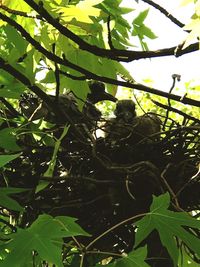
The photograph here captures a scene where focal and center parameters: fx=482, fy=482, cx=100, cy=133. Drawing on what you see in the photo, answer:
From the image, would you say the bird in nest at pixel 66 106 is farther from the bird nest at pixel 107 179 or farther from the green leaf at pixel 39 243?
the green leaf at pixel 39 243

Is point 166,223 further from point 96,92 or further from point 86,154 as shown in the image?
point 96,92

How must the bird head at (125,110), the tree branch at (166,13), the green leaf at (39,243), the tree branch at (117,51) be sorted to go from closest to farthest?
the green leaf at (39,243), the tree branch at (117,51), the tree branch at (166,13), the bird head at (125,110)

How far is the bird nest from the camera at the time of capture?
0.98 metres

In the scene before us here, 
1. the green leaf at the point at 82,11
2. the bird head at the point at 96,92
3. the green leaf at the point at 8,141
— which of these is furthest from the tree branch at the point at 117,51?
the bird head at the point at 96,92

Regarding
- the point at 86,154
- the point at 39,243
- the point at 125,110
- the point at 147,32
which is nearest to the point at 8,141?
the point at 86,154

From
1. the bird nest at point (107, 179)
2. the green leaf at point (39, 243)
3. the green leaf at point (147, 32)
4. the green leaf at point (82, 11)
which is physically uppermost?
the green leaf at point (147, 32)

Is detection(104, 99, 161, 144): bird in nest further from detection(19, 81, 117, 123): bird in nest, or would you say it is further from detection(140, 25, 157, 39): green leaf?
detection(140, 25, 157, 39): green leaf

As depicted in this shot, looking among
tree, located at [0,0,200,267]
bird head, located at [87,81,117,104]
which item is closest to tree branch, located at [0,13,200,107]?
tree, located at [0,0,200,267]

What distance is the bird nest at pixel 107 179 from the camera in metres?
0.98

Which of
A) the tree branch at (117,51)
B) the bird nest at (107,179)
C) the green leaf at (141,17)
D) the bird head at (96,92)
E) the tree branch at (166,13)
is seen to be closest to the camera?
the tree branch at (117,51)

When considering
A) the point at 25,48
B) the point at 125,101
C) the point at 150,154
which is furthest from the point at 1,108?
the point at 125,101

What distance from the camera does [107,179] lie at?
3.27 feet

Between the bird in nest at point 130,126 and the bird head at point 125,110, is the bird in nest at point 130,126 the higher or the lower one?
the lower one

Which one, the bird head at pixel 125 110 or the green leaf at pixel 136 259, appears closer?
the green leaf at pixel 136 259
